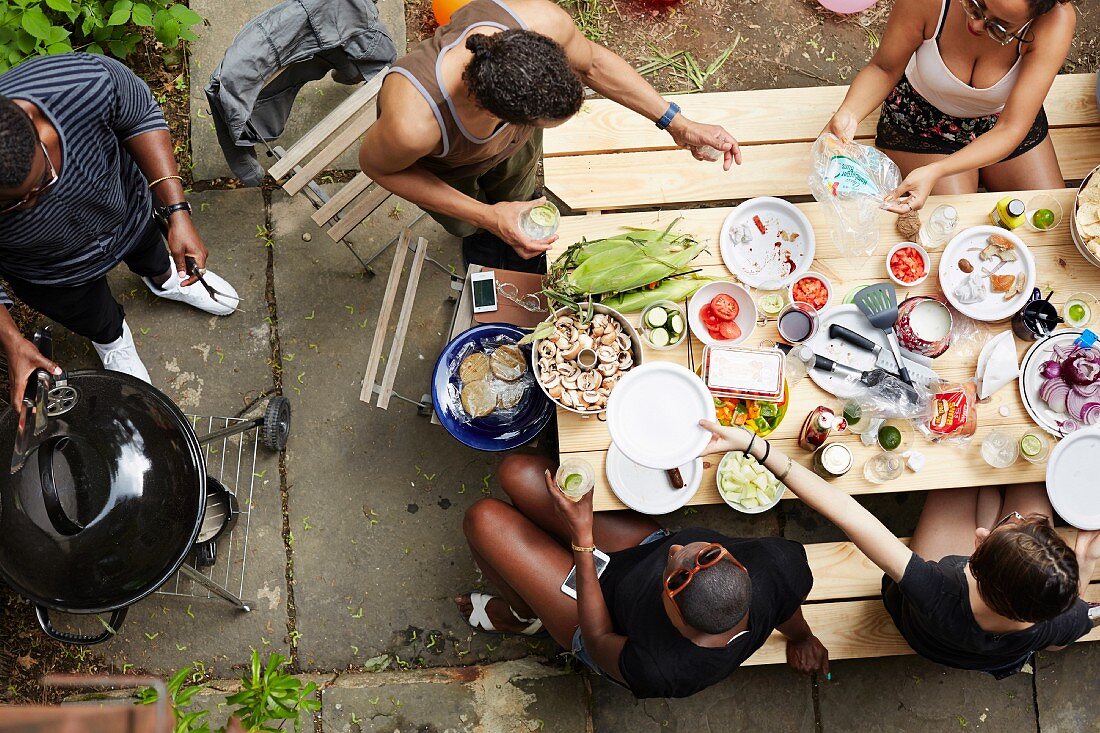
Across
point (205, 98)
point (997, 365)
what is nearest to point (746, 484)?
point (997, 365)

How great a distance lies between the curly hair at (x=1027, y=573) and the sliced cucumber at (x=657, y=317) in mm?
1240

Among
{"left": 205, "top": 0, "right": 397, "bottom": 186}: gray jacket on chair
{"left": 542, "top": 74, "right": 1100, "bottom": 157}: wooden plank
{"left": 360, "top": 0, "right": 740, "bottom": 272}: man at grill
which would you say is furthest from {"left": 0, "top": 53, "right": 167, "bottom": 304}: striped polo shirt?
{"left": 542, "top": 74, "right": 1100, "bottom": 157}: wooden plank

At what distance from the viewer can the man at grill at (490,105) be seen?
2.06m

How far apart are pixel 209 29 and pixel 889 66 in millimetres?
3313

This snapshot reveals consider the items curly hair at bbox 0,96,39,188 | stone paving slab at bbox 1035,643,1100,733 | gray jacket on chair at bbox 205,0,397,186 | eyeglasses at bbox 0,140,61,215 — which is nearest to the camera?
curly hair at bbox 0,96,39,188

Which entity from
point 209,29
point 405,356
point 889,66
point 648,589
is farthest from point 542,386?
point 209,29

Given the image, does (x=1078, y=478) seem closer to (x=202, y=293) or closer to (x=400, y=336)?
(x=400, y=336)

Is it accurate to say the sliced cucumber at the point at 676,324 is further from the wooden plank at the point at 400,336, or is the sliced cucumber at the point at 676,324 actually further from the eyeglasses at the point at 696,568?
the wooden plank at the point at 400,336

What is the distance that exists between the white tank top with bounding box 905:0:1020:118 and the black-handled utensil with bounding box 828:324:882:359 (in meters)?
1.11

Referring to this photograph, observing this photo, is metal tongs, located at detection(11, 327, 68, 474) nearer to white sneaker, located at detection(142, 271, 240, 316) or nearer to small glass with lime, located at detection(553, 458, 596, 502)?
white sneaker, located at detection(142, 271, 240, 316)

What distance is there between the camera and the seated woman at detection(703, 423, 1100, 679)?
2.16m

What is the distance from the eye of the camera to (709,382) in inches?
102

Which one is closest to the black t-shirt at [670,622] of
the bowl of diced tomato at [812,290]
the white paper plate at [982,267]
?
the bowl of diced tomato at [812,290]

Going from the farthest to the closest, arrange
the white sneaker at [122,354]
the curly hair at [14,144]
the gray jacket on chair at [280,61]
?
the white sneaker at [122,354] < the gray jacket on chair at [280,61] < the curly hair at [14,144]
